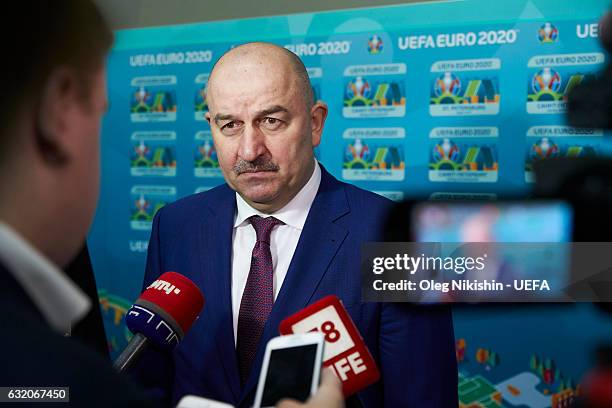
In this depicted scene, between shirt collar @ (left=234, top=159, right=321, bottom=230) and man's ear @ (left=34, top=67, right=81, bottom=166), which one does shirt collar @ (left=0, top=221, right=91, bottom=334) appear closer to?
man's ear @ (left=34, top=67, right=81, bottom=166)

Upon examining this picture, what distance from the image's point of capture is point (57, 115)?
2.37 feet

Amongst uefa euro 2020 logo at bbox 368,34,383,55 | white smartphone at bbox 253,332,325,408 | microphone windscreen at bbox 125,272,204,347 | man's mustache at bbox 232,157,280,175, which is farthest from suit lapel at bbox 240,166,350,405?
uefa euro 2020 logo at bbox 368,34,383,55

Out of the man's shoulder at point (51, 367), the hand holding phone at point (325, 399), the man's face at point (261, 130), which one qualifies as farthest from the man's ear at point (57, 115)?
the man's face at point (261, 130)

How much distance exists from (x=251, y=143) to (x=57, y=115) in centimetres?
84

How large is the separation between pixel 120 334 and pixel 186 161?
2.38 ft

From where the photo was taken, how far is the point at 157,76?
2508 mm

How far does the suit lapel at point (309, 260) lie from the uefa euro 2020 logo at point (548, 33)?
2.52 ft

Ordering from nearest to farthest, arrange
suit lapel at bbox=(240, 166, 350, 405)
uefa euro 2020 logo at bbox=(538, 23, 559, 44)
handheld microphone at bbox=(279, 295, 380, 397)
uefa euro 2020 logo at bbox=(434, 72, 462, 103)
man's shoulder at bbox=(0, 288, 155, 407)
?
man's shoulder at bbox=(0, 288, 155, 407) → handheld microphone at bbox=(279, 295, 380, 397) → suit lapel at bbox=(240, 166, 350, 405) → uefa euro 2020 logo at bbox=(538, 23, 559, 44) → uefa euro 2020 logo at bbox=(434, 72, 462, 103)

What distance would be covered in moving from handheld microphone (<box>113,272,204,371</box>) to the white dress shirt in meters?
0.29

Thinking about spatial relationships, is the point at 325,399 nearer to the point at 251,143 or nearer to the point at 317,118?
the point at 251,143

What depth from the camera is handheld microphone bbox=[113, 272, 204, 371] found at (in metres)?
1.19

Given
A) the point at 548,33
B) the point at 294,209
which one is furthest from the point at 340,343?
the point at 548,33

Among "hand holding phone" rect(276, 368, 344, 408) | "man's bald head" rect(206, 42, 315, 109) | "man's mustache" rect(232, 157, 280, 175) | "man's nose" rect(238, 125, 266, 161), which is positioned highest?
"man's bald head" rect(206, 42, 315, 109)

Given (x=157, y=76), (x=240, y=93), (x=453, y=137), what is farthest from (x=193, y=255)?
(x=157, y=76)
